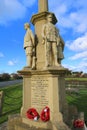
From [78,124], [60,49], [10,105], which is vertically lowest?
[78,124]

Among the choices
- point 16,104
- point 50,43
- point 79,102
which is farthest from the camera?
point 79,102

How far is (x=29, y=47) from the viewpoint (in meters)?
8.53

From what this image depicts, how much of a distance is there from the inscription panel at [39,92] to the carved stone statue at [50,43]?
0.67 metres

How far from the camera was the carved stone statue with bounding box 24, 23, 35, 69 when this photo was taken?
852cm

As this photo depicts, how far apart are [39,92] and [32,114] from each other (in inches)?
32.8

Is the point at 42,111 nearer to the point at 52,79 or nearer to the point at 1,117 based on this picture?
the point at 52,79

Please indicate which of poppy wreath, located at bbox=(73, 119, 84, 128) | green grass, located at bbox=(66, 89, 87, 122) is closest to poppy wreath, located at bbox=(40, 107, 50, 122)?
poppy wreath, located at bbox=(73, 119, 84, 128)

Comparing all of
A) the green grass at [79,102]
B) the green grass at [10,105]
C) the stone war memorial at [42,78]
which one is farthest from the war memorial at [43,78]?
the green grass at [79,102]

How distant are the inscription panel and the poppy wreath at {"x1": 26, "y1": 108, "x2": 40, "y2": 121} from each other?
253mm

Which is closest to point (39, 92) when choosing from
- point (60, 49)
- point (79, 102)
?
point (60, 49)

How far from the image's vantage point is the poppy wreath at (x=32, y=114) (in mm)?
8023

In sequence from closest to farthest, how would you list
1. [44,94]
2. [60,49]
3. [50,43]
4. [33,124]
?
1. [33,124]
2. [44,94]
3. [50,43]
4. [60,49]

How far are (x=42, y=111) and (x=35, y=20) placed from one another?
11.8 feet

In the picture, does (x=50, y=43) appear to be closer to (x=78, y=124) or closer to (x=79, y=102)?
(x=78, y=124)
